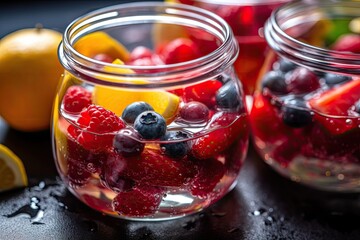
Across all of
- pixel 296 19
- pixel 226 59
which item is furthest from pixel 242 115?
pixel 296 19

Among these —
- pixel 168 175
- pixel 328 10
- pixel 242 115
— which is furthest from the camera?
pixel 328 10

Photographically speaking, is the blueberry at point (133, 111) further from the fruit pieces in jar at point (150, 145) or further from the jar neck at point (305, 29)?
the jar neck at point (305, 29)

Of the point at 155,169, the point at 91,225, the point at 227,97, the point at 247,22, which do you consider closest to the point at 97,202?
the point at 91,225

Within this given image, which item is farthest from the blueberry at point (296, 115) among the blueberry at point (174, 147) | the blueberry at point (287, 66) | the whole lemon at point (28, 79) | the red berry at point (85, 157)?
the whole lemon at point (28, 79)

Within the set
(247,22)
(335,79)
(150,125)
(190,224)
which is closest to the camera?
(150,125)

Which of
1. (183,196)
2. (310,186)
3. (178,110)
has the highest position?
(178,110)

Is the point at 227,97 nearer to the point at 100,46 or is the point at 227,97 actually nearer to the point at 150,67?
the point at 150,67

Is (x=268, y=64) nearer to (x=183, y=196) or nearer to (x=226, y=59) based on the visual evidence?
(x=226, y=59)
